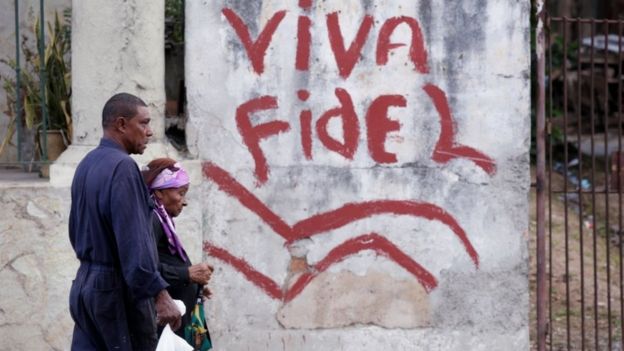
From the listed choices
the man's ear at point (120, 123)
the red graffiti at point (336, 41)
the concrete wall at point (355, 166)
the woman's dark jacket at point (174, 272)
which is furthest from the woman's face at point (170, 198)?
the red graffiti at point (336, 41)

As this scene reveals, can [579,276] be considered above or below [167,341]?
below

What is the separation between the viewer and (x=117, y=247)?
4.61 metres

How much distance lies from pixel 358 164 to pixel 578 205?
10.9 ft

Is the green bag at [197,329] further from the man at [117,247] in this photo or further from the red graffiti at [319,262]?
the red graffiti at [319,262]

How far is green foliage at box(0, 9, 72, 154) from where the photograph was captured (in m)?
6.55


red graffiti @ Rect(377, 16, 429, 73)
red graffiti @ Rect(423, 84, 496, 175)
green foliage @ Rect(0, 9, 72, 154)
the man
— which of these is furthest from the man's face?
red graffiti @ Rect(423, 84, 496, 175)

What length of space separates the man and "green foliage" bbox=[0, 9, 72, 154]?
1791 mm

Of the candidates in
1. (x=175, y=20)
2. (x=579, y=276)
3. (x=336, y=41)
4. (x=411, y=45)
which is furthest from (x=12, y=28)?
(x=579, y=276)

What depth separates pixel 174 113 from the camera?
261 inches

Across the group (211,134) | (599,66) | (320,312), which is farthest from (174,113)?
(599,66)

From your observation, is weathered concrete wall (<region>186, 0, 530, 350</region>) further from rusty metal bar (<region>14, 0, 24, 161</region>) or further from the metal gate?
rusty metal bar (<region>14, 0, 24, 161</region>)

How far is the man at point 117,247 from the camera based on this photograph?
4.56m

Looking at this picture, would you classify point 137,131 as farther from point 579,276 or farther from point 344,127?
point 579,276

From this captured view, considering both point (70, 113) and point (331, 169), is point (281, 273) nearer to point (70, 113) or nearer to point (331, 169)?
point (331, 169)
